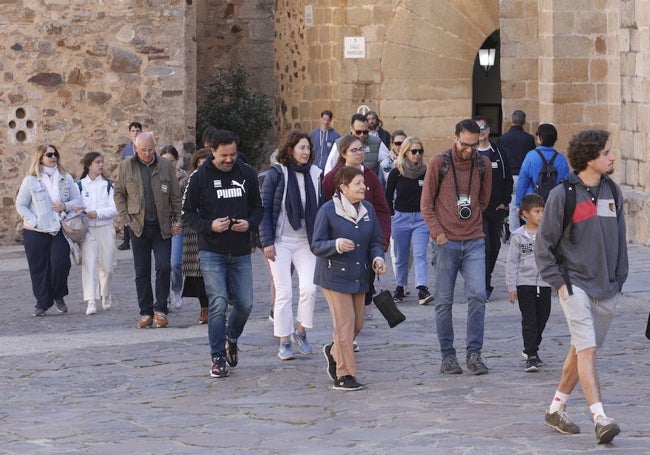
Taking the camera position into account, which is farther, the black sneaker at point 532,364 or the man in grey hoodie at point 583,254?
the black sneaker at point 532,364

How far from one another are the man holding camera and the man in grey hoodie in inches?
79.6

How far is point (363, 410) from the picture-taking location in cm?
951

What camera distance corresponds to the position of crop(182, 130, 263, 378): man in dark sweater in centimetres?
1082

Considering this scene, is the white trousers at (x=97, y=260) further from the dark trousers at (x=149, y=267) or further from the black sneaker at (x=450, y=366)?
the black sneaker at (x=450, y=366)

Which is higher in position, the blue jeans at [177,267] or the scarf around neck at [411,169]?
the scarf around neck at [411,169]

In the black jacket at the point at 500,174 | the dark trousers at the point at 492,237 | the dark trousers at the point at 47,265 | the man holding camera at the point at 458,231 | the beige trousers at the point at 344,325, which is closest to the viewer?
the beige trousers at the point at 344,325

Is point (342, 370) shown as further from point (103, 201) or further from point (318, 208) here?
point (103, 201)

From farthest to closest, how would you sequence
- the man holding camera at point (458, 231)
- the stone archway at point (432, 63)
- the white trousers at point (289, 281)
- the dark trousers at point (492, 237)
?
the stone archway at point (432, 63) → the dark trousers at point (492, 237) → the white trousers at point (289, 281) → the man holding camera at point (458, 231)

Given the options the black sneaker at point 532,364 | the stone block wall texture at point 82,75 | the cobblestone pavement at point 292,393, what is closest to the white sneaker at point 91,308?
the cobblestone pavement at point 292,393

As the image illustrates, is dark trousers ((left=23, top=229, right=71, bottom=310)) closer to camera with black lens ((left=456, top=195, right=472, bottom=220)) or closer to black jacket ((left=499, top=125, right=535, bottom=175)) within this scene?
camera with black lens ((left=456, top=195, right=472, bottom=220))

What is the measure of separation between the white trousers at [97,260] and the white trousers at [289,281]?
3.48 meters

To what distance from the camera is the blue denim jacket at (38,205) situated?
14.5m

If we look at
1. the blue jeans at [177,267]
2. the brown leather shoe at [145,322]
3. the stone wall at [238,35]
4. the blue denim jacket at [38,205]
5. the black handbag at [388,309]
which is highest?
the stone wall at [238,35]

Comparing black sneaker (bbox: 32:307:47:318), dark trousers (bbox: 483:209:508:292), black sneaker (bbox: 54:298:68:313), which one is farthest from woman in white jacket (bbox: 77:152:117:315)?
dark trousers (bbox: 483:209:508:292)
